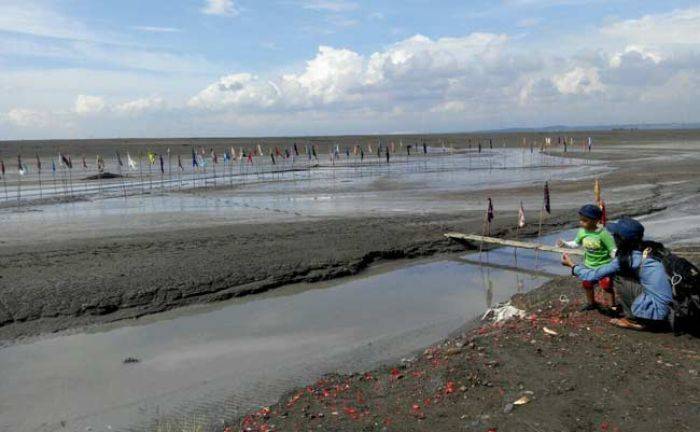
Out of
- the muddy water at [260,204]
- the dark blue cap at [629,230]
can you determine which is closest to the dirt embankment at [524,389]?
the dark blue cap at [629,230]

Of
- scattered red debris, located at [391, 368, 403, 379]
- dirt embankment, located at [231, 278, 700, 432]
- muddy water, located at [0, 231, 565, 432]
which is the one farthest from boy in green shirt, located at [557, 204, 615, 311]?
scattered red debris, located at [391, 368, 403, 379]

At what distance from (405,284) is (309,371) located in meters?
5.31

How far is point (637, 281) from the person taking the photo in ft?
25.3

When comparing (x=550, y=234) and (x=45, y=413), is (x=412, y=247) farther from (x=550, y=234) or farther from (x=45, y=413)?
(x=45, y=413)

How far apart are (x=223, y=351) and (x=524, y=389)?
5225mm

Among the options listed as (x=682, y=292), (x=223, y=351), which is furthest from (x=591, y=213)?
(x=223, y=351)

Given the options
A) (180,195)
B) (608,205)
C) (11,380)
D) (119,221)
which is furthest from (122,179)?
(11,380)

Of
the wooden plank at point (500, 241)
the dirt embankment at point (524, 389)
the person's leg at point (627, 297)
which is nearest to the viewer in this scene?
the dirt embankment at point (524, 389)

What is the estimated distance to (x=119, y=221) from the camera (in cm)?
2164

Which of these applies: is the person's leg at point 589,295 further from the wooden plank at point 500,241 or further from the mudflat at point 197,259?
the mudflat at point 197,259

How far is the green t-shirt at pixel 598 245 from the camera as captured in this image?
28.2 feet

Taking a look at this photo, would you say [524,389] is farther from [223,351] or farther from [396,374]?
[223,351]

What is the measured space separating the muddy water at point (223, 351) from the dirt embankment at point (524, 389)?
1.41m

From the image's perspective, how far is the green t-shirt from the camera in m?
8.61
